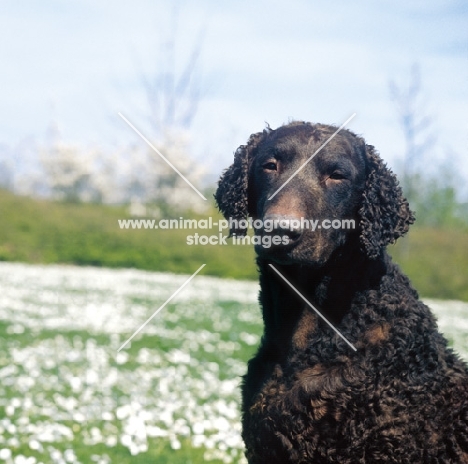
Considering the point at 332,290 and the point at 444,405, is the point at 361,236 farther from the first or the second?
the point at 444,405

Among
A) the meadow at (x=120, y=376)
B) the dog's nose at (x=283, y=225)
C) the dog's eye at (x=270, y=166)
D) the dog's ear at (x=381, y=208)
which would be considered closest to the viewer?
the dog's nose at (x=283, y=225)

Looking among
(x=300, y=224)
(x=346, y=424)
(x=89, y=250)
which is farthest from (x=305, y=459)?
(x=89, y=250)

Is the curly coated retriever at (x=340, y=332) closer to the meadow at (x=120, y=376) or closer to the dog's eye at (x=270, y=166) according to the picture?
the dog's eye at (x=270, y=166)

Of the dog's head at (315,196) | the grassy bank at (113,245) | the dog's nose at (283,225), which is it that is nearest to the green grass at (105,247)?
the grassy bank at (113,245)

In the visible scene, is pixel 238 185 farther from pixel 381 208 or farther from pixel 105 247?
pixel 105 247

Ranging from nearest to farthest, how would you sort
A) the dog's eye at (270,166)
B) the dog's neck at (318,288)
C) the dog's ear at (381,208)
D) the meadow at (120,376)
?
the dog's neck at (318,288)
the dog's ear at (381,208)
the dog's eye at (270,166)
the meadow at (120,376)

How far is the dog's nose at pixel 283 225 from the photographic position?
11.0ft

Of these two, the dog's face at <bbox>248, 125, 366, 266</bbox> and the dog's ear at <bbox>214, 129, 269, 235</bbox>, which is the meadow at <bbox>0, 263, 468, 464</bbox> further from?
the dog's face at <bbox>248, 125, 366, 266</bbox>

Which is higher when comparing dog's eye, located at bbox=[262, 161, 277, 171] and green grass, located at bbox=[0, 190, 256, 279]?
dog's eye, located at bbox=[262, 161, 277, 171]

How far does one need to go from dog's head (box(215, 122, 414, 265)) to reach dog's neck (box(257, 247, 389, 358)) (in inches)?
3.7

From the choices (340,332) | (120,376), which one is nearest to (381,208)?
(340,332)

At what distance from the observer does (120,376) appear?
8.94 meters

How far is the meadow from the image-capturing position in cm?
598

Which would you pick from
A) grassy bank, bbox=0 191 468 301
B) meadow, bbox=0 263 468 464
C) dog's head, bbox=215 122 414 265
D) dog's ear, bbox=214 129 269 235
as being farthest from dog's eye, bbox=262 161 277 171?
grassy bank, bbox=0 191 468 301
